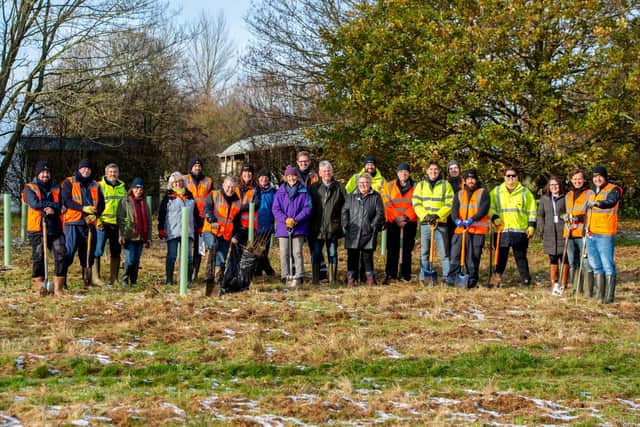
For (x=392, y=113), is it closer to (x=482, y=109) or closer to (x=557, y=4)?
(x=482, y=109)

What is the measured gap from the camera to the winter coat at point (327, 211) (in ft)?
39.0

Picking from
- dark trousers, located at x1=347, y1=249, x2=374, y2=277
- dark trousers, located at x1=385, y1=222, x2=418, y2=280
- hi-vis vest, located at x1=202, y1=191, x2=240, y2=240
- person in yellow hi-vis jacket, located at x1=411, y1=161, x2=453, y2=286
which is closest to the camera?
hi-vis vest, located at x1=202, y1=191, x2=240, y2=240

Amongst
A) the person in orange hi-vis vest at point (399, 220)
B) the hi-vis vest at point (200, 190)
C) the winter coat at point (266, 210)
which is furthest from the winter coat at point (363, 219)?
the hi-vis vest at point (200, 190)

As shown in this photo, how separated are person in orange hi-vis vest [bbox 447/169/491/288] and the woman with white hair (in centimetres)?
409

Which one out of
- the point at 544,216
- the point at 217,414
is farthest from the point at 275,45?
the point at 217,414

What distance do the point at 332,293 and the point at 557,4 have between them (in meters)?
10.1

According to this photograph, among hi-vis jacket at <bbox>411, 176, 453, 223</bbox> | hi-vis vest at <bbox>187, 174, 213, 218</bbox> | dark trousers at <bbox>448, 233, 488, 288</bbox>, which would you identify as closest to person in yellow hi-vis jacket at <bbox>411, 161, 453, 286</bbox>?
hi-vis jacket at <bbox>411, 176, 453, 223</bbox>

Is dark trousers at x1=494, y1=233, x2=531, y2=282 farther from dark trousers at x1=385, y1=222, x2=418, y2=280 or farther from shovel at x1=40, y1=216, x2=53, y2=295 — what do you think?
shovel at x1=40, y1=216, x2=53, y2=295

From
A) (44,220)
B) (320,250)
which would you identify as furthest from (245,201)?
(44,220)

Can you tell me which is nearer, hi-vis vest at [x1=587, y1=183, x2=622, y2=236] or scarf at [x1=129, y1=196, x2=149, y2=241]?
hi-vis vest at [x1=587, y1=183, x2=622, y2=236]

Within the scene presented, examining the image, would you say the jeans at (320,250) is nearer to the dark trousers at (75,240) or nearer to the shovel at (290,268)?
the shovel at (290,268)

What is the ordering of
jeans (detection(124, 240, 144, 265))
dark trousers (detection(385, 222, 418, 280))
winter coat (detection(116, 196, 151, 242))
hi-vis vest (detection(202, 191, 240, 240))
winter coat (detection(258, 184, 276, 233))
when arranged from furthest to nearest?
winter coat (detection(258, 184, 276, 233)), dark trousers (detection(385, 222, 418, 280)), jeans (detection(124, 240, 144, 265)), winter coat (detection(116, 196, 151, 242)), hi-vis vest (detection(202, 191, 240, 240))

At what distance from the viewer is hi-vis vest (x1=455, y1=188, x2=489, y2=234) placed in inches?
460

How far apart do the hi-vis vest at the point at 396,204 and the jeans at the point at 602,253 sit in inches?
110
